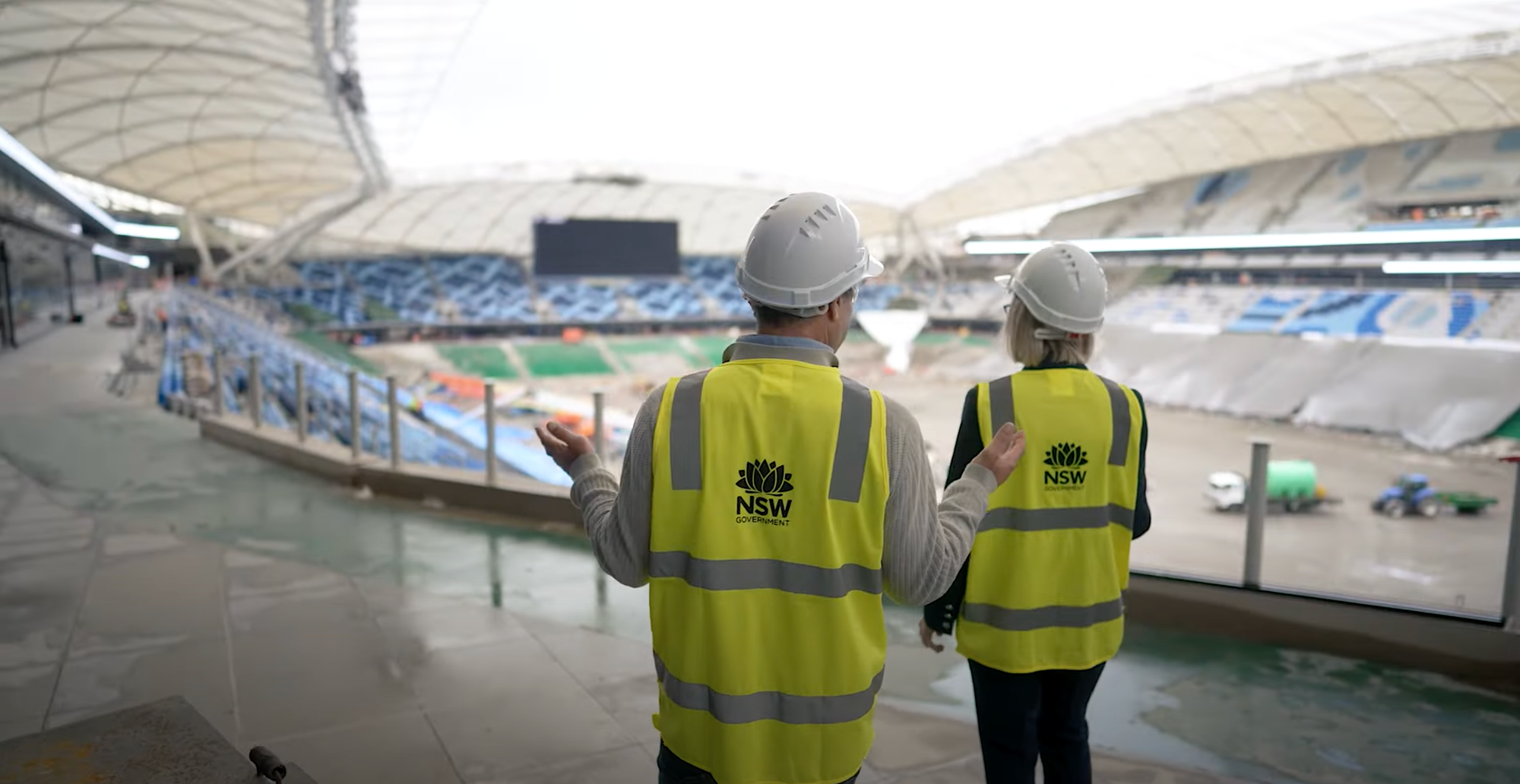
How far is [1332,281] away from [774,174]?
2060 centimetres

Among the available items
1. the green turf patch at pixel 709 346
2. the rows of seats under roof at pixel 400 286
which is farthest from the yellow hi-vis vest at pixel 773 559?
the rows of seats under roof at pixel 400 286

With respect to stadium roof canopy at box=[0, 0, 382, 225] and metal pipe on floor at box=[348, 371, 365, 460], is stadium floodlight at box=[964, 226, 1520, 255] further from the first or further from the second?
stadium roof canopy at box=[0, 0, 382, 225]

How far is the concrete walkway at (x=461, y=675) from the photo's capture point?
290 centimetres

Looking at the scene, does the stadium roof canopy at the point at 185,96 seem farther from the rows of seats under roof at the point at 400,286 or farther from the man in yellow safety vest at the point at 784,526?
the man in yellow safety vest at the point at 784,526

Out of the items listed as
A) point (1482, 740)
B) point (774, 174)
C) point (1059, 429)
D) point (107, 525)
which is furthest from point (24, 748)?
point (774, 174)

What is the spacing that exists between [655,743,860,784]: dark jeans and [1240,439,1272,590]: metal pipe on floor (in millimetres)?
3364

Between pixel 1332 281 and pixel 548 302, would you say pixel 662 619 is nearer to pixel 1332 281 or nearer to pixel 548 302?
pixel 1332 281

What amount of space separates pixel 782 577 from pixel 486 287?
48.8m

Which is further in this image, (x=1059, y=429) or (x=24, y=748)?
(x=24, y=748)

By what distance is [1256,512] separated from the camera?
4266mm

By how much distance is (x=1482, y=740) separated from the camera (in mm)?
3080

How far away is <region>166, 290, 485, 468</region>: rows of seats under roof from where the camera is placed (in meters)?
13.3

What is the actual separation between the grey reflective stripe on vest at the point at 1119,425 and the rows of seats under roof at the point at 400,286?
43.4 m

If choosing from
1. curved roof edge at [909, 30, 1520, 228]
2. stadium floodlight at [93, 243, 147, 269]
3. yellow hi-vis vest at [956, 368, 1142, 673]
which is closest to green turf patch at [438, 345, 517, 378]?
stadium floodlight at [93, 243, 147, 269]
